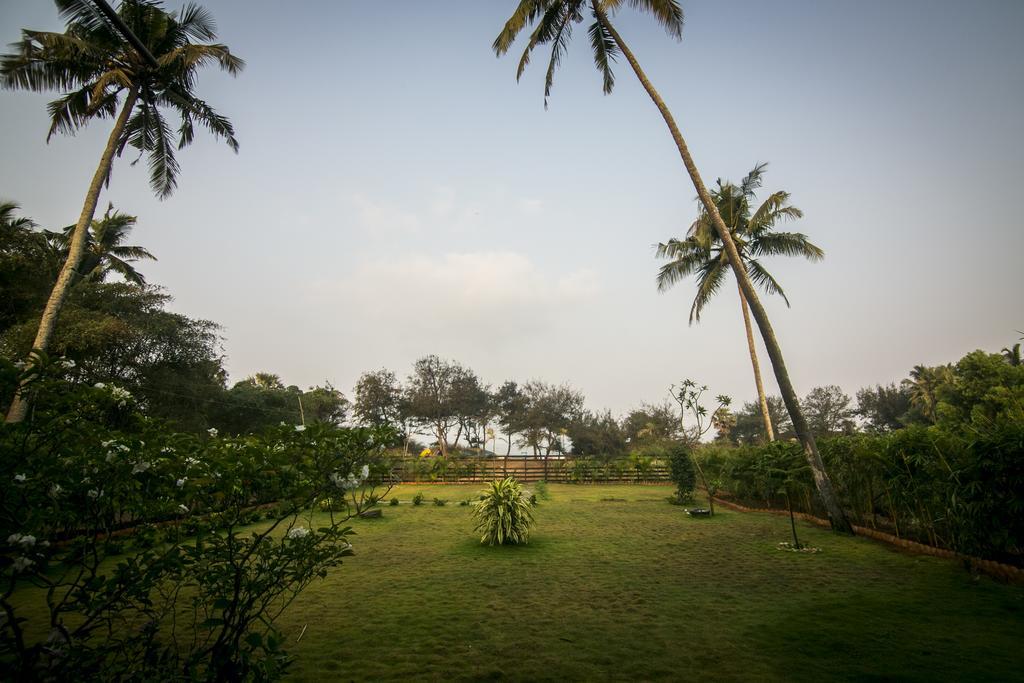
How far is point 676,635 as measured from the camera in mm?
4043

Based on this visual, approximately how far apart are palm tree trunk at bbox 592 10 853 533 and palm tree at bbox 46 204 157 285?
1935cm

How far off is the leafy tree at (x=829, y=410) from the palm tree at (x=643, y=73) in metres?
40.8

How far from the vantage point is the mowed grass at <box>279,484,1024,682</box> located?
11.3ft

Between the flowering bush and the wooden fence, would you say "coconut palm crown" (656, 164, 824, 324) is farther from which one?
the flowering bush

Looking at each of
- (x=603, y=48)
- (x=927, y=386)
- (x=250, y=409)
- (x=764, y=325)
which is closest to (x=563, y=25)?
(x=603, y=48)

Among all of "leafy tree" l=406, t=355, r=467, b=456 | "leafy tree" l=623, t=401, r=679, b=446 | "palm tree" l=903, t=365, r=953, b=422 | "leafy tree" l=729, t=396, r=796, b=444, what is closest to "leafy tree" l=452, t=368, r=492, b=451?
"leafy tree" l=406, t=355, r=467, b=456

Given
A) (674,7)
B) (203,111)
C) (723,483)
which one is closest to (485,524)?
(723,483)

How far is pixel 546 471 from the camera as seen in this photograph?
22.9 metres

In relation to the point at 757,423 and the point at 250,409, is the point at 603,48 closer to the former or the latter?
the point at 250,409

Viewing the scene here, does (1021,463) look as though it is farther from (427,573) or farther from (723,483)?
(723,483)

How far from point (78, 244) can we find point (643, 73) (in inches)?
504

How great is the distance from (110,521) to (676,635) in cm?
452

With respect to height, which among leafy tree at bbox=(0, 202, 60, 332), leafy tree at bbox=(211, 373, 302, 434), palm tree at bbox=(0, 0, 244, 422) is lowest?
leafy tree at bbox=(211, 373, 302, 434)

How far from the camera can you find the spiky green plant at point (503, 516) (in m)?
8.02
